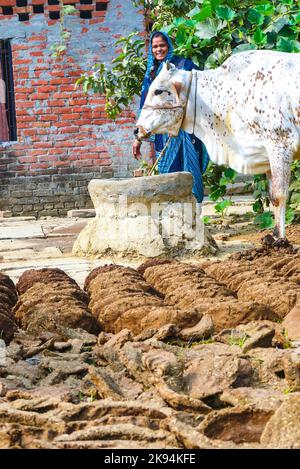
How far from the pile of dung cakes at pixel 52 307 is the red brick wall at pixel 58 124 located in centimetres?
623

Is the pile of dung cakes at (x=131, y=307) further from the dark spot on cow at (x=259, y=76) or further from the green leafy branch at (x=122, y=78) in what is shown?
the green leafy branch at (x=122, y=78)

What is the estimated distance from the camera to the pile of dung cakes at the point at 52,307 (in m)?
4.75

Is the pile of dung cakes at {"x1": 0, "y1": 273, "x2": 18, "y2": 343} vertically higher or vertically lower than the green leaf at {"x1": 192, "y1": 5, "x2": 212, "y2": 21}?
lower

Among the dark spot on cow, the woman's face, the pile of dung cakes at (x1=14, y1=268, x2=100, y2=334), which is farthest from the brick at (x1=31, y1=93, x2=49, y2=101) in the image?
the pile of dung cakes at (x1=14, y1=268, x2=100, y2=334)

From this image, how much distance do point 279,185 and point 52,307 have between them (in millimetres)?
2985

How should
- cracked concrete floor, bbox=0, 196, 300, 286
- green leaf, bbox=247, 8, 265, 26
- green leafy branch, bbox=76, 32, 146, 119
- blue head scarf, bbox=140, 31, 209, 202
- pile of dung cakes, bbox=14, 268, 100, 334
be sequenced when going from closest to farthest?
pile of dung cakes, bbox=14, 268, 100, 334 → cracked concrete floor, bbox=0, 196, 300, 286 → green leaf, bbox=247, 8, 265, 26 → blue head scarf, bbox=140, 31, 209, 202 → green leafy branch, bbox=76, 32, 146, 119

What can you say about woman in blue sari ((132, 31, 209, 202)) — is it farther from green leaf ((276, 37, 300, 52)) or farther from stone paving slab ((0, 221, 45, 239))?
stone paving slab ((0, 221, 45, 239))

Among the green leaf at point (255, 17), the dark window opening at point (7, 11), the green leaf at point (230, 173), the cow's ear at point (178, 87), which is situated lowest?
the green leaf at point (230, 173)

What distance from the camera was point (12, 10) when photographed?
1164 centimetres

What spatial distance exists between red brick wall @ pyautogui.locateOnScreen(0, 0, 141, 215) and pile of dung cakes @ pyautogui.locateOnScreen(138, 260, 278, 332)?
224 inches

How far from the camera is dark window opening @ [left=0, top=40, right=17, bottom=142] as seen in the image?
1200cm

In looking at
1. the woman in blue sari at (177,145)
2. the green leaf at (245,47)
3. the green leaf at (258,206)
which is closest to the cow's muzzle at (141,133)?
the woman in blue sari at (177,145)

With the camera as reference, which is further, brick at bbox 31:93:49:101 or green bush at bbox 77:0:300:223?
brick at bbox 31:93:49:101

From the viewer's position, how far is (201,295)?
501cm
